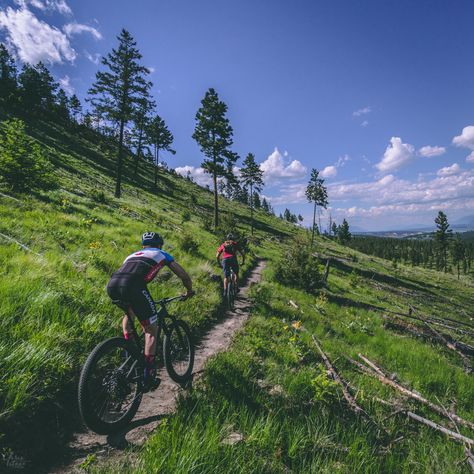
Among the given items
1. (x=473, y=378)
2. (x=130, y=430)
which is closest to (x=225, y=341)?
(x=130, y=430)

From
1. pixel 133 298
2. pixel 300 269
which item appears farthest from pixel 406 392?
pixel 300 269

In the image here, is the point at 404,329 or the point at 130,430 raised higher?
the point at 130,430

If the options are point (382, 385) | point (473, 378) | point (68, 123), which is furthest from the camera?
point (68, 123)

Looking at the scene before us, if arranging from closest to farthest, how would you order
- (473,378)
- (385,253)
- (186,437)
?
(186,437)
(473,378)
(385,253)

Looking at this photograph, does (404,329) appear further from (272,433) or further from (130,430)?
(130,430)

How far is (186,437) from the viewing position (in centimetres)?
273

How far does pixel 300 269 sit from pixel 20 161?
14.3m

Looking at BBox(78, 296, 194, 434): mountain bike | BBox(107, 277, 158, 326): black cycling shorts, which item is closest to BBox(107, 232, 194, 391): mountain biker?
BBox(107, 277, 158, 326): black cycling shorts

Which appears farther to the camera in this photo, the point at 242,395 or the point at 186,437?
the point at 242,395

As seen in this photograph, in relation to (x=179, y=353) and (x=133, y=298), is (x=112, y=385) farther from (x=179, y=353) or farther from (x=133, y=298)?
(x=179, y=353)

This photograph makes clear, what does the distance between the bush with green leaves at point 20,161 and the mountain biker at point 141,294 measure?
10.7m

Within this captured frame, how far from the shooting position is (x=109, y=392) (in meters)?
3.35

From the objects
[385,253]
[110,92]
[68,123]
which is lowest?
[385,253]

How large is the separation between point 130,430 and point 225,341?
3483 mm
